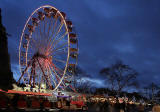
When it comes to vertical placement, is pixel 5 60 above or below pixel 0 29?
below

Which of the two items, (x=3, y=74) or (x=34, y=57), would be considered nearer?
(x=3, y=74)

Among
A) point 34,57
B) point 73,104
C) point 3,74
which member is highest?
point 34,57

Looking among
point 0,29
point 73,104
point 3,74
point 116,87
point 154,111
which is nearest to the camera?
point 3,74

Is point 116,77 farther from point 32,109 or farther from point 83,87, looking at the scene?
point 32,109

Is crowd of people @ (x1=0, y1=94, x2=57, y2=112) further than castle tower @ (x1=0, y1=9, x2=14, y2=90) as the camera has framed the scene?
Yes

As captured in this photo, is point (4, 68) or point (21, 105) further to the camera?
point (21, 105)

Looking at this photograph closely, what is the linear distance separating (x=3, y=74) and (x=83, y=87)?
5863 cm

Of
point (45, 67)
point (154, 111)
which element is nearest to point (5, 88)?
point (154, 111)

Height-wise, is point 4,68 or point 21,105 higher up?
point 4,68

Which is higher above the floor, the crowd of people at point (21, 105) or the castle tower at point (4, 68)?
the castle tower at point (4, 68)

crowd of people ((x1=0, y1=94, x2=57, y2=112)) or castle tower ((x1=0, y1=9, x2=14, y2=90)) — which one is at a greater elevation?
castle tower ((x1=0, y1=9, x2=14, y2=90))

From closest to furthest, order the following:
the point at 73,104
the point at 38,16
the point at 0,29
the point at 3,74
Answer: the point at 3,74 → the point at 0,29 → the point at 73,104 → the point at 38,16

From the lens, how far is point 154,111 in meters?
9.13

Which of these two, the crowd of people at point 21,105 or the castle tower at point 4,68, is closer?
the castle tower at point 4,68
